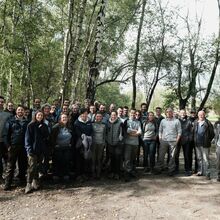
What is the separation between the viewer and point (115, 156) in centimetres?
934

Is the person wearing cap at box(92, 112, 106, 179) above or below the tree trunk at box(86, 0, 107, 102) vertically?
below

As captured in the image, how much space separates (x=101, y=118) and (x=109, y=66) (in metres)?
22.0

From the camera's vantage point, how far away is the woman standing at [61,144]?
8.59 m

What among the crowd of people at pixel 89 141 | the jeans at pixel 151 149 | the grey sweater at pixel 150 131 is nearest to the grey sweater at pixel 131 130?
the crowd of people at pixel 89 141

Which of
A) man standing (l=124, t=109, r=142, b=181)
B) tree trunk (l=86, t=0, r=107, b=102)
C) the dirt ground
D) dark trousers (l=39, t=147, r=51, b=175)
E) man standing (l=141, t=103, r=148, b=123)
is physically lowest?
the dirt ground

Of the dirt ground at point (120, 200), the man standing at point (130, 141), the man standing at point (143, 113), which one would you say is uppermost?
the man standing at point (143, 113)

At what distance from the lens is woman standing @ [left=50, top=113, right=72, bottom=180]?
8.59 metres

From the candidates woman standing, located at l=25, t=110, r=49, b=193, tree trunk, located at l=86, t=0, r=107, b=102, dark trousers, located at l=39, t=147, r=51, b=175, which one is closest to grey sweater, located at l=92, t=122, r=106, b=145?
dark trousers, located at l=39, t=147, r=51, b=175

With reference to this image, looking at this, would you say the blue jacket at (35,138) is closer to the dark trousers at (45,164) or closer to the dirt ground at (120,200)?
the dark trousers at (45,164)

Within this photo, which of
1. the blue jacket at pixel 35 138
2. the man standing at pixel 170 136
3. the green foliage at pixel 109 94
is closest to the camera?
the blue jacket at pixel 35 138

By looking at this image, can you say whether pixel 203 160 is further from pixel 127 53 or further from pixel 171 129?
pixel 127 53

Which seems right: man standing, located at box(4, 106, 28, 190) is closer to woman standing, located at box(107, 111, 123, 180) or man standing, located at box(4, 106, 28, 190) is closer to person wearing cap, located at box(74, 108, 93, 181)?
person wearing cap, located at box(74, 108, 93, 181)

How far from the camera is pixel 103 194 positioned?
7.95 meters

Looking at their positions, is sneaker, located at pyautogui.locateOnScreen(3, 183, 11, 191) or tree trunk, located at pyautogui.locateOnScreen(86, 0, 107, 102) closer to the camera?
sneaker, located at pyautogui.locateOnScreen(3, 183, 11, 191)
